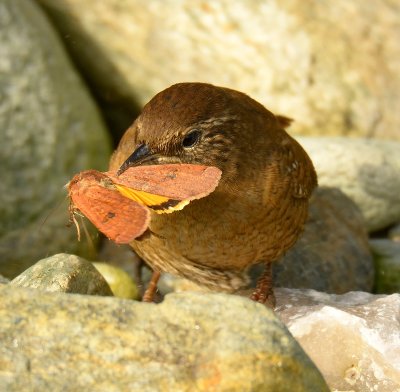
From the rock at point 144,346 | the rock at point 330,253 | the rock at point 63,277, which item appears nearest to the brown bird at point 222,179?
the rock at point 63,277

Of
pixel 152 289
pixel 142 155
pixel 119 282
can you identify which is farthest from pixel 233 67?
pixel 142 155

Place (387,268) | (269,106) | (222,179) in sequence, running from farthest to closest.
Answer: (269,106) → (387,268) → (222,179)

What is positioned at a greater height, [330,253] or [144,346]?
[144,346]

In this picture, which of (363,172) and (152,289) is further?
(363,172)

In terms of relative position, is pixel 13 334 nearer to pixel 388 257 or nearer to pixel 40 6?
pixel 388 257

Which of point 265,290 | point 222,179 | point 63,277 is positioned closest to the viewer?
point 222,179

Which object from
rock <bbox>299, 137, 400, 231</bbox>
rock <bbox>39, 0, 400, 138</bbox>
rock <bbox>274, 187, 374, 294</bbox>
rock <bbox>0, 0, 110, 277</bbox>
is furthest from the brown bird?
rock <bbox>39, 0, 400, 138</bbox>

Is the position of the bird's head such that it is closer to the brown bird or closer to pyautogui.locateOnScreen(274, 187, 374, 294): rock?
the brown bird

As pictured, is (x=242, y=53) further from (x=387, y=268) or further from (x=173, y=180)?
(x=173, y=180)
